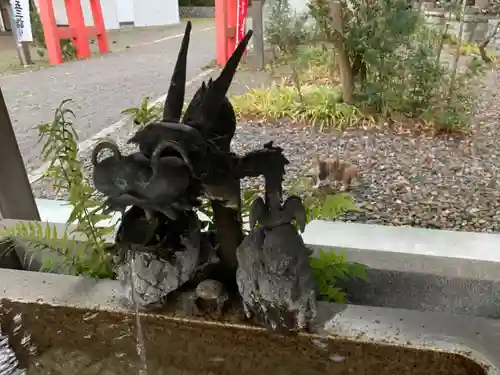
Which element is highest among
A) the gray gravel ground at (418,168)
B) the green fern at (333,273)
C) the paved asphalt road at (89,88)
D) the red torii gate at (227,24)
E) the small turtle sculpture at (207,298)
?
the red torii gate at (227,24)

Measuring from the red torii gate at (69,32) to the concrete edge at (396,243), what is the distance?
269 centimetres

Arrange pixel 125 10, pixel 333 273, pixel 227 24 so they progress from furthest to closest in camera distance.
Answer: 1. pixel 227 24
2. pixel 125 10
3. pixel 333 273

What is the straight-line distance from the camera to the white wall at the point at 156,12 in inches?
93.5

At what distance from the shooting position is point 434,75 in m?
3.77

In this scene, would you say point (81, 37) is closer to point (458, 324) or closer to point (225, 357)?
point (225, 357)

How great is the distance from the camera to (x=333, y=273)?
4.18ft

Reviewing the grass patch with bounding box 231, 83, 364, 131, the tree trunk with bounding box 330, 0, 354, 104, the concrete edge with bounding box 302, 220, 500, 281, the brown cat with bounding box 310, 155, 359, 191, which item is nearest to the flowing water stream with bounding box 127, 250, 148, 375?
the concrete edge with bounding box 302, 220, 500, 281

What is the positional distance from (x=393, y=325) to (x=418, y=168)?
2297mm

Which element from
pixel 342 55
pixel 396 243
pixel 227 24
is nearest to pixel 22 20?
pixel 227 24

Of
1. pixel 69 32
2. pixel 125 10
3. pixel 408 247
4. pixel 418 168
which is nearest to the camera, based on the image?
pixel 408 247

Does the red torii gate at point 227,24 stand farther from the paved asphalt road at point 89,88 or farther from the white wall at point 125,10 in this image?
the white wall at point 125,10

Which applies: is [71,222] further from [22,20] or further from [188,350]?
[22,20]

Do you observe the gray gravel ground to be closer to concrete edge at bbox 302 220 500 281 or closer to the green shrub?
the green shrub

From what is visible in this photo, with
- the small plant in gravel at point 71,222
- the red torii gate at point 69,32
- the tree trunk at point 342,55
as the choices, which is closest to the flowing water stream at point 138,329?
the small plant in gravel at point 71,222
